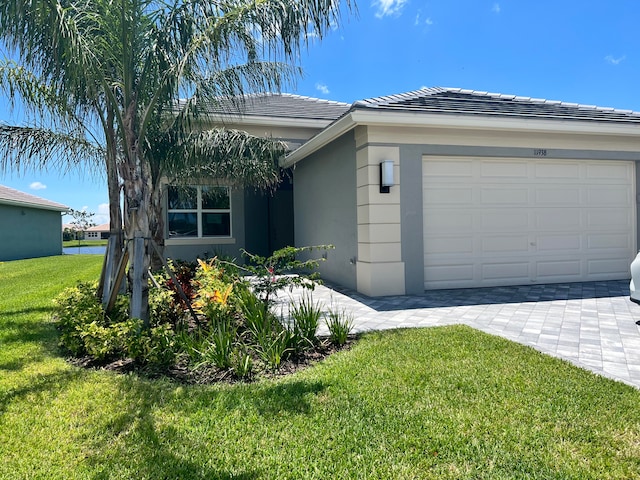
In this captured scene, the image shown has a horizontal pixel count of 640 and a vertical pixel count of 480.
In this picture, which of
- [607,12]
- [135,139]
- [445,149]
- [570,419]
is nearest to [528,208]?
[445,149]

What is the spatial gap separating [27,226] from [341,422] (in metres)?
28.2

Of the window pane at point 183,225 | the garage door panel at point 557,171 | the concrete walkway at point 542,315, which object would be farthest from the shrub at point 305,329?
the window pane at point 183,225

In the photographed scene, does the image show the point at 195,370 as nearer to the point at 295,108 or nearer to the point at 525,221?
the point at 525,221

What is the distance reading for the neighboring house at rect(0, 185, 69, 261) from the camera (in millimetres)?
22433

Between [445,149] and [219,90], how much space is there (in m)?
4.75

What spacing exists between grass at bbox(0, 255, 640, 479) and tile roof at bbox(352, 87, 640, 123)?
17.1 feet

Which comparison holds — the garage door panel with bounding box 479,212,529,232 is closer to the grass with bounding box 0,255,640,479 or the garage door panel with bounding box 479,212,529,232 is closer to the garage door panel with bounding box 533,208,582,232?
the garage door panel with bounding box 533,208,582,232

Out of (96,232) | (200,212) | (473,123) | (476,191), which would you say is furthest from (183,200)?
(96,232)

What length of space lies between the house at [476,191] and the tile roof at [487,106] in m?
0.04

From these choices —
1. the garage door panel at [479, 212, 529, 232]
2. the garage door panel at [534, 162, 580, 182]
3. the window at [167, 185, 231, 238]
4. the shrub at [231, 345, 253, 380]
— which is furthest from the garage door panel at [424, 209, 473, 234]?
the window at [167, 185, 231, 238]

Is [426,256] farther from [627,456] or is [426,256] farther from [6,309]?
[6,309]

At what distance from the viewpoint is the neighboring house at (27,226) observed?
22433mm

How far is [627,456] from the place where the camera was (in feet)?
8.59

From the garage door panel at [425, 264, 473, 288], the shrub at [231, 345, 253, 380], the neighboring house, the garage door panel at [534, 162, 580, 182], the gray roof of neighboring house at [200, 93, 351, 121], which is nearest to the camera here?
the shrub at [231, 345, 253, 380]
